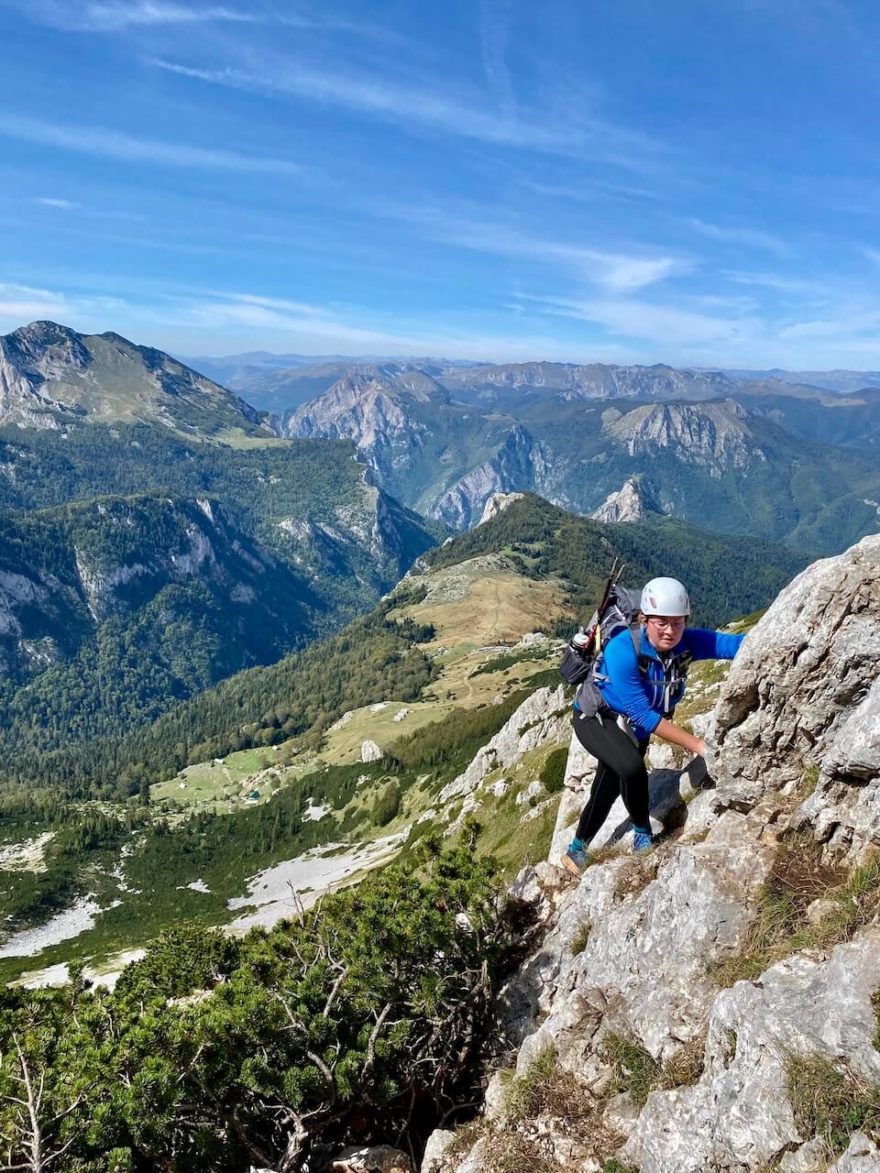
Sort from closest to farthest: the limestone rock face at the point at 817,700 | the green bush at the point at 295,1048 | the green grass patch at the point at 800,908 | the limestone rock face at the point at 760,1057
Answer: the limestone rock face at the point at 760,1057 < the green grass patch at the point at 800,908 < the limestone rock face at the point at 817,700 < the green bush at the point at 295,1048

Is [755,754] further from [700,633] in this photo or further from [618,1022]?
[618,1022]

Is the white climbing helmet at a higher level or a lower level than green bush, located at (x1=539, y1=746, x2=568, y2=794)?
higher

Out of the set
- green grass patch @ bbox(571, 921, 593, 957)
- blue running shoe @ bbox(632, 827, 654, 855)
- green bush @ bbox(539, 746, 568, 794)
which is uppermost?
blue running shoe @ bbox(632, 827, 654, 855)

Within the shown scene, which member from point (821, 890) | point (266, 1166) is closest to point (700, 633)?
point (821, 890)

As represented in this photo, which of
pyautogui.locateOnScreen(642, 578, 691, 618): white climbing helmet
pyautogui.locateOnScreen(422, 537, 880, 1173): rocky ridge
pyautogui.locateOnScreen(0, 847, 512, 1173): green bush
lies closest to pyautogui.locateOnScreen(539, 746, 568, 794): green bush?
pyautogui.locateOnScreen(0, 847, 512, 1173): green bush

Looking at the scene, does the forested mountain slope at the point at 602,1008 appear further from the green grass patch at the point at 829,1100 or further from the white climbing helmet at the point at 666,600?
the white climbing helmet at the point at 666,600

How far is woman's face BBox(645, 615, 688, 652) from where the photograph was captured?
1263 cm

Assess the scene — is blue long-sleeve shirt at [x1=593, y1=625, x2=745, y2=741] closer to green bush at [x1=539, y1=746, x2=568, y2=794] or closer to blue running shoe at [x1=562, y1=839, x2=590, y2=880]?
blue running shoe at [x1=562, y1=839, x2=590, y2=880]

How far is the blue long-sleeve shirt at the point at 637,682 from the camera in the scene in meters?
12.8

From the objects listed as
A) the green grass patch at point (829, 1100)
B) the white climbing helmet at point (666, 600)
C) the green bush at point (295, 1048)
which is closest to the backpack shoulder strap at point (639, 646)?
the white climbing helmet at point (666, 600)

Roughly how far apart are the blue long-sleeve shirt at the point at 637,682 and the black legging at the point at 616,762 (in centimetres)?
61

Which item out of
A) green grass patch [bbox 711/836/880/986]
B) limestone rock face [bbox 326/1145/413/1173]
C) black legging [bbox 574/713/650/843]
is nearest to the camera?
green grass patch [bbox 711/836/880/986]

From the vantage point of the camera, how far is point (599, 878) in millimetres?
16562

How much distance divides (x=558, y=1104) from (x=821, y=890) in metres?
6.14
